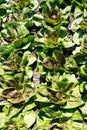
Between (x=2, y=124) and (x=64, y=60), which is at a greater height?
(x=64, y=60)

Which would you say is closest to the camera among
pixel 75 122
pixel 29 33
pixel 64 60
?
pixel 75 122

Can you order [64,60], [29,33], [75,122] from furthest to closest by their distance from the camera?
1. [29,33]
2. [64,60]
3. [75,122]

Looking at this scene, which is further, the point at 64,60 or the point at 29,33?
the point at 29,33

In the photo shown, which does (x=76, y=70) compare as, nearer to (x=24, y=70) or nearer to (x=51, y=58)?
(x=51, y=58)

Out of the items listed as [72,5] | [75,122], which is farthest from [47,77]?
[72,5]

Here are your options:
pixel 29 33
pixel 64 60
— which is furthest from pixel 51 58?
pixel 29 33

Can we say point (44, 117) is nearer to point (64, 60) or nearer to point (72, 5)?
point (64, 60)

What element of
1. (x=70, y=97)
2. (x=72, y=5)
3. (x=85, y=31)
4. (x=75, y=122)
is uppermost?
(x=72, y=5)
